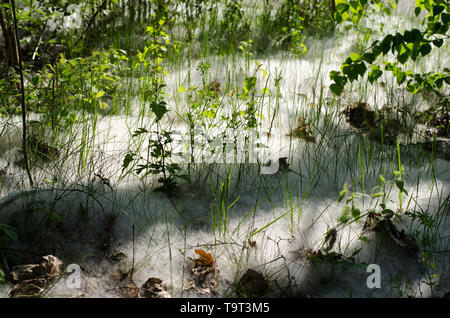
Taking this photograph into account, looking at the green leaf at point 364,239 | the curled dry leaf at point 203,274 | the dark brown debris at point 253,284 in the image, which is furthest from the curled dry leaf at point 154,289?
the green leaf at point 364,239

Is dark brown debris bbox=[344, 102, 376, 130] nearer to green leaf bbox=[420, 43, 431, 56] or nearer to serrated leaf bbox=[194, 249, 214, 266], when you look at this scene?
green leaf bbox=[420, 43, 431, 56]

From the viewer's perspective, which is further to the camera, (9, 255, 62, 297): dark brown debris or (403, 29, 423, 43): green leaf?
(403, 29, 423, 43): green leaf

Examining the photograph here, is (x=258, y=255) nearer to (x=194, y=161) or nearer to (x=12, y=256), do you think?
(x=194, y=161)

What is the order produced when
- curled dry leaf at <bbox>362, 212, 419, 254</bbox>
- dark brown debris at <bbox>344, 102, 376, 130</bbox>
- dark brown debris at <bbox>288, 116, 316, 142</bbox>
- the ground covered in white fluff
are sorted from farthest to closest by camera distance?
dark brown debris at <bbox>344, 102, 376, 130</bbox>, dark brown debris at <bbox>288, 116, 316, 142</bbox>, curled dry leaf at <bbox>362, 212, 419, 254</bbox>, the ground covered in white fluff

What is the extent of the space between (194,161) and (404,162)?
4.43ft

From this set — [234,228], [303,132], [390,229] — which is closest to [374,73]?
[303,132]

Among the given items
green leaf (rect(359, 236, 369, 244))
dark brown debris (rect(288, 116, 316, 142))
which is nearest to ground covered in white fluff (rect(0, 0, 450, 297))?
green leaf (rect(359, 236, 369, 244))

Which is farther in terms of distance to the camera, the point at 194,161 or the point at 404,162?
the point at 404,162

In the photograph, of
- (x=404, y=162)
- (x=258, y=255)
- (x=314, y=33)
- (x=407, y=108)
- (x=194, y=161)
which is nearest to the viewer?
(x=258, y=255)

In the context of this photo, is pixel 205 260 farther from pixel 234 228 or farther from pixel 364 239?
pixel 364 239

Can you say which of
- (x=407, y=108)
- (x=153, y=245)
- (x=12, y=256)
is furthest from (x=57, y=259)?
(x=407, y=108)

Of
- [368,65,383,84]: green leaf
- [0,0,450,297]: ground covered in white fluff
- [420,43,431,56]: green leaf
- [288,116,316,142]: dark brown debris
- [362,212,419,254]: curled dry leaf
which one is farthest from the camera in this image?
[288,116,316,142]: dark brown debris

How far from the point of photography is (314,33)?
4695 mm
